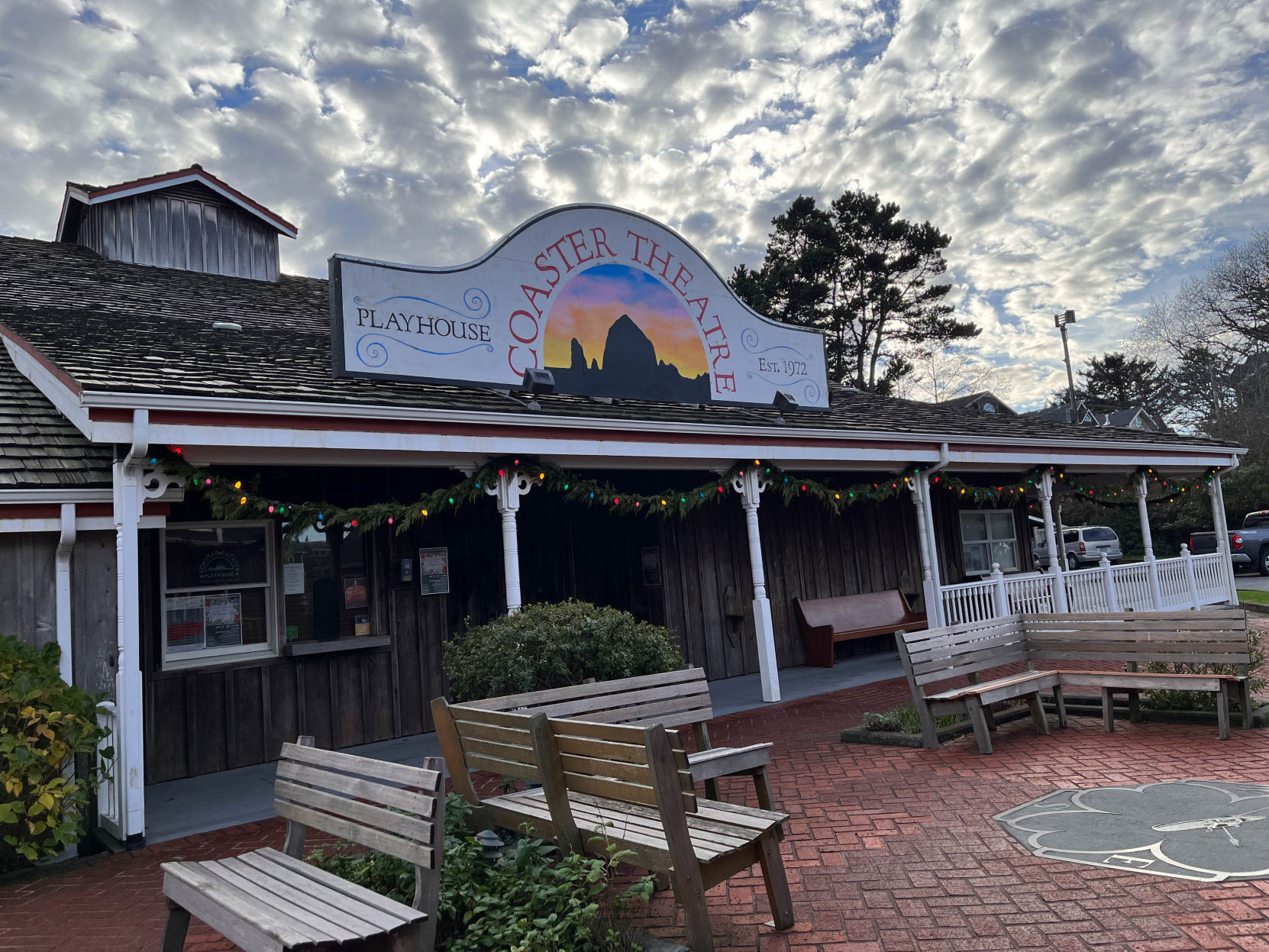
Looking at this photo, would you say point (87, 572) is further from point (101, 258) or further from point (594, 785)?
point (101, 258)

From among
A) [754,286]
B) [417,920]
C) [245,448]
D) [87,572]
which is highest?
[754,286]

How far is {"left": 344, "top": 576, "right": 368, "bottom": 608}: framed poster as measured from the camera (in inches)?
341

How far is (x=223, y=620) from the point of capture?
7984 millimetres

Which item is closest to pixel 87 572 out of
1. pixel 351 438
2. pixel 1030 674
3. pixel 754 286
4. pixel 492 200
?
pixel 351 438

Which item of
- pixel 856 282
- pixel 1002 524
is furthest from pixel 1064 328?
pixel 1002 524

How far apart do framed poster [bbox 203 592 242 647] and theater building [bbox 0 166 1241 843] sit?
2cm

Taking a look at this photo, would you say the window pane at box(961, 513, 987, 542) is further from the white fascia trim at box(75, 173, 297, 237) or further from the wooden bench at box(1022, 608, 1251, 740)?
the white fascia trim at box(75, 173, 297, 237)

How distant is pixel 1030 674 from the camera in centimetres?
716

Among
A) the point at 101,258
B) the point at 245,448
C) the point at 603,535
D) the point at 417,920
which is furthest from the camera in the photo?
the point at 101,258

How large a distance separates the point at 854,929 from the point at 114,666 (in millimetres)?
5367

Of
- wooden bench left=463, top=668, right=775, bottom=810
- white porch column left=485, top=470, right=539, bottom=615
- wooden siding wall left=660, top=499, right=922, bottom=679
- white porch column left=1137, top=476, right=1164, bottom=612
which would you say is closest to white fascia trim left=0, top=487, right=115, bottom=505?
white porch column left=485, top=470, right=539, bottom=615

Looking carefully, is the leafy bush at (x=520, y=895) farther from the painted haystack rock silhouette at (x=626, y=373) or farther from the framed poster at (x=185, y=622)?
the painted haystack rock silhouette at (x=626, y=373)

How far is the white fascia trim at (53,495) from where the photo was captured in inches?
226

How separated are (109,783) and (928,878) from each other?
5302 mm
